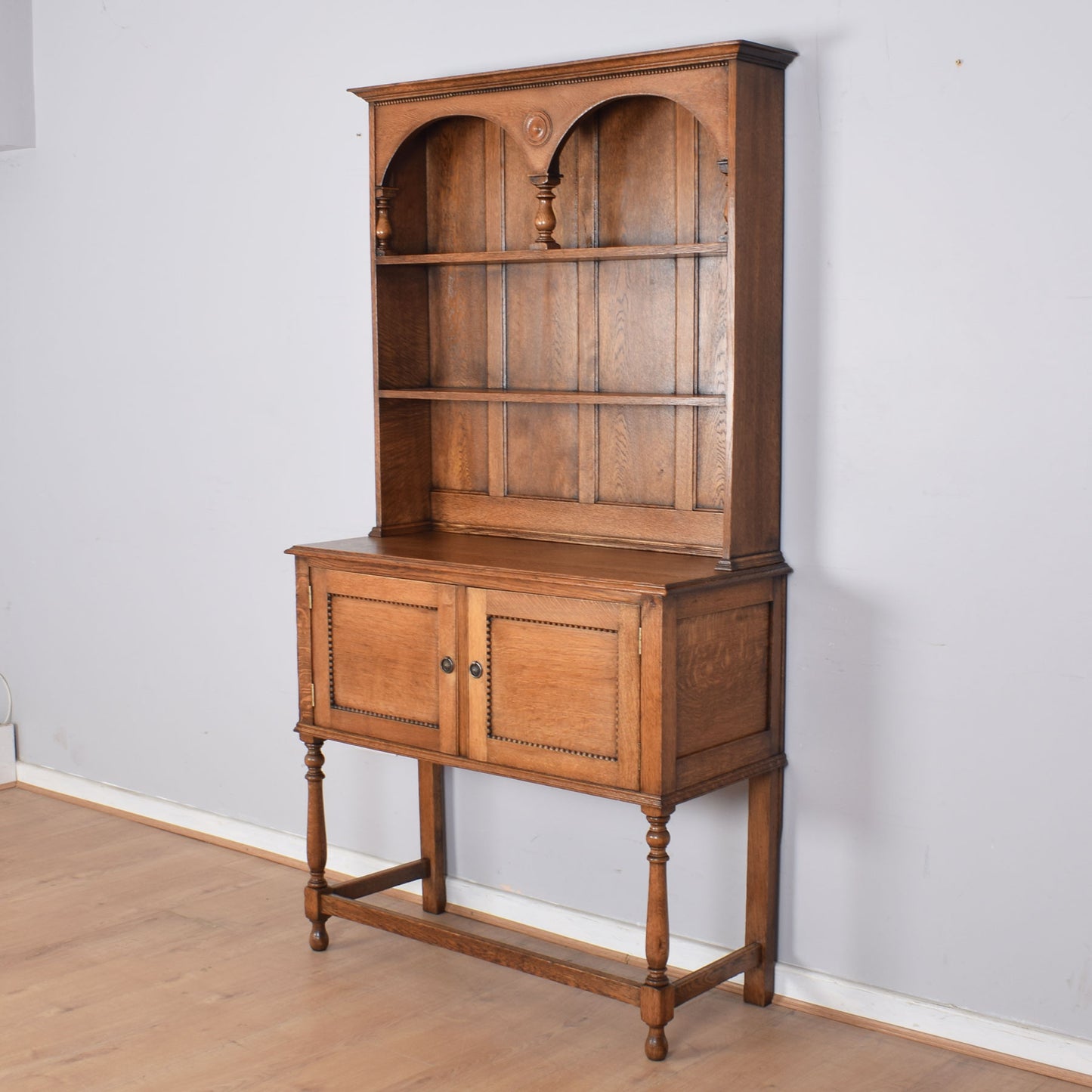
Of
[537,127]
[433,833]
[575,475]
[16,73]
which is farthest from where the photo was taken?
[16,73]

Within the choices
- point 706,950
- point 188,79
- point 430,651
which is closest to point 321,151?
point 188,79

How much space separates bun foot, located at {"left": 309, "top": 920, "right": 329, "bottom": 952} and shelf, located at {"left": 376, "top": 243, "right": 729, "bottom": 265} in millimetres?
1829

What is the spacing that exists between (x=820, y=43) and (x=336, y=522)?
2.02 m

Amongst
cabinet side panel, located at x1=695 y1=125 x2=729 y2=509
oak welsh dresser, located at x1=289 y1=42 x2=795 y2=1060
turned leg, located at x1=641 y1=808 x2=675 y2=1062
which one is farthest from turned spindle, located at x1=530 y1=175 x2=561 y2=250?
turned leg, located at x1=641 y1=808 x2=675 y2=1062

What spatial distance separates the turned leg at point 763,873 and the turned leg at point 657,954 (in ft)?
1.11

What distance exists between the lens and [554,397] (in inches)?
143

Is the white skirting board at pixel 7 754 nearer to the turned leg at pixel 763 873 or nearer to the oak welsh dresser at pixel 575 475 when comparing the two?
the oak welsh dresser at pixel 575 475

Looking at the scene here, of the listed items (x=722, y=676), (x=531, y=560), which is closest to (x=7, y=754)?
(x=531, y=560)

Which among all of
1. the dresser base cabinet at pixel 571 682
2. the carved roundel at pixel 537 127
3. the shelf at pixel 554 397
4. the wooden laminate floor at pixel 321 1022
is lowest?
the wooden laminate floor at pixel 321 1022

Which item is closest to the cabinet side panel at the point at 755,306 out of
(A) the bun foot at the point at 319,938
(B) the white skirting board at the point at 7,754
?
(A) the bun foot at the point at 319,938

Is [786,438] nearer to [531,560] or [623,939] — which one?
[531,560]

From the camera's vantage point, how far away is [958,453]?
324 cm

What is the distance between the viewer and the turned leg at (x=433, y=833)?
4227mm

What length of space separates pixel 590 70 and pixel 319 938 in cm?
239
